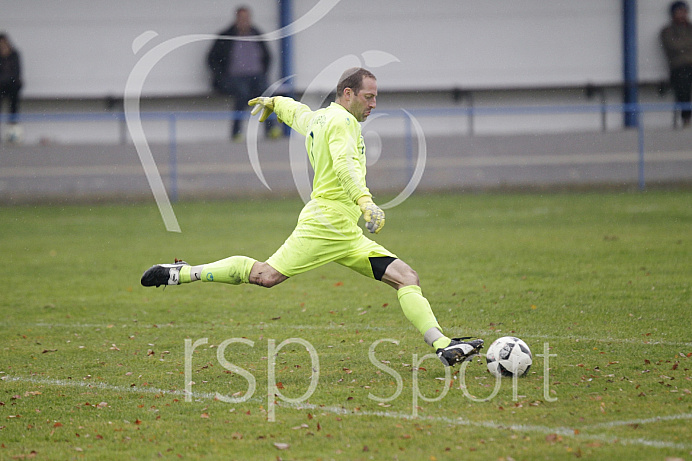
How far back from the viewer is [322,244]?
606 cm

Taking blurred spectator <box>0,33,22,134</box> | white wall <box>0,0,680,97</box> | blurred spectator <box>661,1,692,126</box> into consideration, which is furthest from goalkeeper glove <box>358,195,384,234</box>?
blurred spectator <box>0,33,22,134</box>

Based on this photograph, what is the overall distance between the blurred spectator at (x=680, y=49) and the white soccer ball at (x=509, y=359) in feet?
53.6

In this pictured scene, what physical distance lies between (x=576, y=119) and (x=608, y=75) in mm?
1689

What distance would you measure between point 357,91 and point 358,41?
1642 cm

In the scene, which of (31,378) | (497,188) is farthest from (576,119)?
(31,378)

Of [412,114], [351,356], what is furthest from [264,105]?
[412,114]

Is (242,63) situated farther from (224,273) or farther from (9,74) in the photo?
(224,273)

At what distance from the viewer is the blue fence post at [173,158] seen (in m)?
19.9

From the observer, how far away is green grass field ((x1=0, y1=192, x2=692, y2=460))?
14.6 ft

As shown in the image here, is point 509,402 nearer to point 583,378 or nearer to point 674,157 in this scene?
point 583,378

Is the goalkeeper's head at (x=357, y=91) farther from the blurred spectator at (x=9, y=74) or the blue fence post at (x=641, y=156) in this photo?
the blurred spectator at (x=9, y=74)

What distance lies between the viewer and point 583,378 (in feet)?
17.9

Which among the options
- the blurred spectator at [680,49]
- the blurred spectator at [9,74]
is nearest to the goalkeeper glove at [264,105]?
the blurred spectator at [9,74]

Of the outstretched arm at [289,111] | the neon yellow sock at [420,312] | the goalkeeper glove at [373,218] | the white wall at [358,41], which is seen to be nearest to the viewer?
the goalkeeper glove at [373,218]
